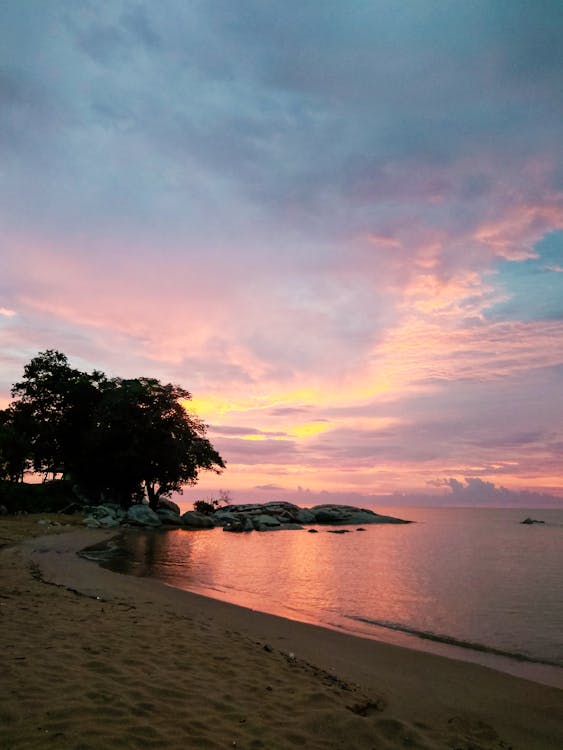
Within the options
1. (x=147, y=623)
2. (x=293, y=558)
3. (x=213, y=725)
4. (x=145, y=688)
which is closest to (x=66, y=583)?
(x=147, y=623)

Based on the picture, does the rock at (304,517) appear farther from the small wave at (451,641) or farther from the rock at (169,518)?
the small wave at (451,641)

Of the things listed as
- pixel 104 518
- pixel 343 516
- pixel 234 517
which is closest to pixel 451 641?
pixel 104 518

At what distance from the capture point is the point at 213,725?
564 cm

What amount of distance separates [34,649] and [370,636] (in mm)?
8445

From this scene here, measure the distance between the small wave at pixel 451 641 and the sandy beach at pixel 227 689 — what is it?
1.92 meters

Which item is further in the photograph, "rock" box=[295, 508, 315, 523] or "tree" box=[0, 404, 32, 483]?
"rock" box=[295, 508, 315, 523]

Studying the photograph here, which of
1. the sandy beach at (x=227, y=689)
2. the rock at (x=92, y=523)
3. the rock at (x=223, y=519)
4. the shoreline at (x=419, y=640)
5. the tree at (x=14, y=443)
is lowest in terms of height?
the rock at (x=223, y=519)

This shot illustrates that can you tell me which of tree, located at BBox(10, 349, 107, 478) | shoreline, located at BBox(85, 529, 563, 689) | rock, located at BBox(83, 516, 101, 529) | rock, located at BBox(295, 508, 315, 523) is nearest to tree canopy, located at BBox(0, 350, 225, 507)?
tree, located at BBox(10, 349, 107, 478)

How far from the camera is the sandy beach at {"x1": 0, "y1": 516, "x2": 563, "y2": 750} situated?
17.8 ft

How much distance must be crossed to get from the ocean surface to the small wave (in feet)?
0.08

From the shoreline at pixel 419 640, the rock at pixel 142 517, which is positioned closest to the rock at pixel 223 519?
the rock at pixel 142 517

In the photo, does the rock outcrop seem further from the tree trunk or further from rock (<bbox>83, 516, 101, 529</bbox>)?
rock (<bbox>83, 516, 101, 529</bbox>)

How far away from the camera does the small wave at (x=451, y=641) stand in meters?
11.2

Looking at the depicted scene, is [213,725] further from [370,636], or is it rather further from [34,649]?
[370,636]
